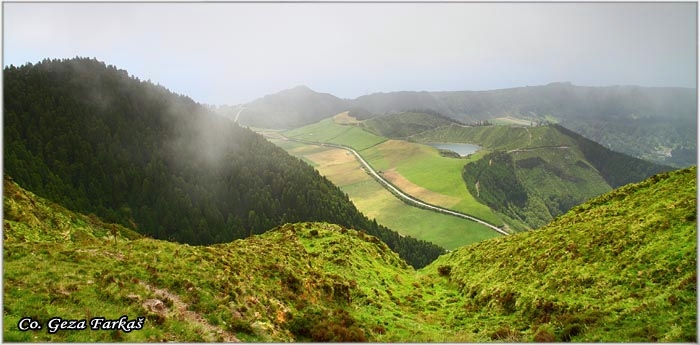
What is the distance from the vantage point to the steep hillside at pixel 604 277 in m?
19.8

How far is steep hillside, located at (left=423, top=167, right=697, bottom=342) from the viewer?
19750 mm

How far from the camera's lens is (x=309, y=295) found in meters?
28.6

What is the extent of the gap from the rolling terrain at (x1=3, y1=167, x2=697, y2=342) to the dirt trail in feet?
0.24

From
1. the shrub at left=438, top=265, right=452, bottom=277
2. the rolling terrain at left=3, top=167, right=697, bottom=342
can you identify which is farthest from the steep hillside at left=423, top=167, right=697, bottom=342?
the shrub at left=438, top=265, right=452, bottom=277

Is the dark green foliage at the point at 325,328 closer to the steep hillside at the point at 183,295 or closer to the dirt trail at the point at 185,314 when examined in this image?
the steep hillside at the point at 183,295

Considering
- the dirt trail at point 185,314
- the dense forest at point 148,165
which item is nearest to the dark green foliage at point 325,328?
the dirt trail at point 185,314

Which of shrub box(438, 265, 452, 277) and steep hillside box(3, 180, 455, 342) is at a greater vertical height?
steep hillside box(3, 180, 455, 342)

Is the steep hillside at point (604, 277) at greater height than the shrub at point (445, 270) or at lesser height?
greater

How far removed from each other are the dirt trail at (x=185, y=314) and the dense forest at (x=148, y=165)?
93769 millimetres

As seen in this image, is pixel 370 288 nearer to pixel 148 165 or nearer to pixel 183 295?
pixel 183 295

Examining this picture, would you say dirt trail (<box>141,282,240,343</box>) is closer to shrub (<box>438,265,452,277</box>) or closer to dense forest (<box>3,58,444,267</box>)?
shrub (<box>438,265,452,277</box>)

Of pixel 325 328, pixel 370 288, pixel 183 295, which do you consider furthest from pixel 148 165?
pixel 325 328

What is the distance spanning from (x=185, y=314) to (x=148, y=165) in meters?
151

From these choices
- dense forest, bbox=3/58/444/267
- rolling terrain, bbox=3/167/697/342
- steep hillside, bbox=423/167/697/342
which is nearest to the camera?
rolling terrain, bbox=3/167/697/342
